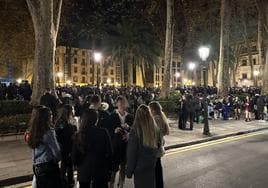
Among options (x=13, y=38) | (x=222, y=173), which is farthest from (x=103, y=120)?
(x=13, y=38)

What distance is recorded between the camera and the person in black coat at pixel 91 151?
4562mm

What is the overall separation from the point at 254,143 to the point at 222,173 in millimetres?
5477

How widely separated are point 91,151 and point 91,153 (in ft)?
0.10

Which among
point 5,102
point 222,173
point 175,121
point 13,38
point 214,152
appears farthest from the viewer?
point 13,38

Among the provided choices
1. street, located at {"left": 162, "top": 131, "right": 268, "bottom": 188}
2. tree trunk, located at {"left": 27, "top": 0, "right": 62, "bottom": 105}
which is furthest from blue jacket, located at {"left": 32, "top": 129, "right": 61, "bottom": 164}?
tree trunk, located at {"left": 27, "top": 0, "right": 62, "bottom": 105}

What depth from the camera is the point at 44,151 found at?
15.0 feet

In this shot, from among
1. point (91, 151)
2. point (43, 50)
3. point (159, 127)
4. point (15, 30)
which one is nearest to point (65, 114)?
Result: point (91, 151)

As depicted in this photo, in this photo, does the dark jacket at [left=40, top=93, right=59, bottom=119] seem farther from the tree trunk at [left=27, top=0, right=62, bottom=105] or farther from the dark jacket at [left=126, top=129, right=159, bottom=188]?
the dark jacket at [left=126, top=129, right=159, bottom=188]

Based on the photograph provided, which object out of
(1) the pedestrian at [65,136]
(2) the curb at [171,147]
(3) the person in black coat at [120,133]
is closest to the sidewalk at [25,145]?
(2) the curb at [171,147]

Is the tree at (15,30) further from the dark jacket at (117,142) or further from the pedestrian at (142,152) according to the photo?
the pedestrian at (142,152)

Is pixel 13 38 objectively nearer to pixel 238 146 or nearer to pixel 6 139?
pixel 6 139

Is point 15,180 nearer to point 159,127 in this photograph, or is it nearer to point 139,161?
point 159,127

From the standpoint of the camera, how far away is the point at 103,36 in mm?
52438

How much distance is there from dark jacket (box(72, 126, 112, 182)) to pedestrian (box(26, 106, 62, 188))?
32cm
